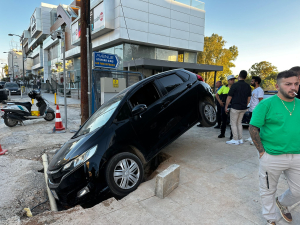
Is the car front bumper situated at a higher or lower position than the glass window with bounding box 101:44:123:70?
lower

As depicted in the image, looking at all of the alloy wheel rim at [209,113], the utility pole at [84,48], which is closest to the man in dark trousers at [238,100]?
the alloy wheel rim at [209,113]

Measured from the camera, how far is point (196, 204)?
268 cm

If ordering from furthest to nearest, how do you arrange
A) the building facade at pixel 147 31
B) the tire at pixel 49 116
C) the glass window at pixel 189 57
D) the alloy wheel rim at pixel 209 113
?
1. the glass window at pixel 189 57
2. the building facade at pixel 147 31
3. the tire at pixel 49 116
4. the alloy wheel rim at pixel 209 113

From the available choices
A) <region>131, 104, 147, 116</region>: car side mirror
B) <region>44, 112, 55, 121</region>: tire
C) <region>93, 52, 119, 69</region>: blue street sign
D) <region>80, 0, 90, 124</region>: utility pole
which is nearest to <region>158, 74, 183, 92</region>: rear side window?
<region>131, 104, 147, 116</region>: car side mirror

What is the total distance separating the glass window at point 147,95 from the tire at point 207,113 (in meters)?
1.38

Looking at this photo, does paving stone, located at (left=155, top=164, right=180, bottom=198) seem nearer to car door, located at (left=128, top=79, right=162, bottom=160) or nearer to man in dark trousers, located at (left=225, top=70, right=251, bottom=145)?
car door, located at (left=128, top=79, right=162, bottom=160)

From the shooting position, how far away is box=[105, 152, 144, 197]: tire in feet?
9.40

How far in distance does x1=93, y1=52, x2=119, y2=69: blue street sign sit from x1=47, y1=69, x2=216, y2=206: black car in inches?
178

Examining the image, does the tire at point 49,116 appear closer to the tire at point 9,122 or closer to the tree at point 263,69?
the tire at point 9,122

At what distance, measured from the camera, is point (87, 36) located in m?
6.78

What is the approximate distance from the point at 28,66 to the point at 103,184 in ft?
267

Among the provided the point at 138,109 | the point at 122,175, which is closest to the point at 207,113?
the point at 138,109

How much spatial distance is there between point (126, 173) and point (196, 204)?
1097 mm

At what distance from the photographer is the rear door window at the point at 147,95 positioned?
3807 mm
